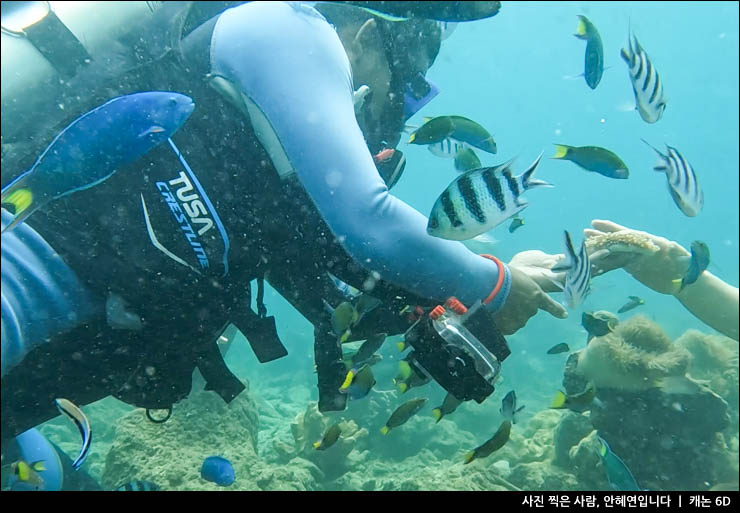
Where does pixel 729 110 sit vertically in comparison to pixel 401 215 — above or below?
below

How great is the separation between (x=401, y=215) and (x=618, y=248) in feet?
4.87

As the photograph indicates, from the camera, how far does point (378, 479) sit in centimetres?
654

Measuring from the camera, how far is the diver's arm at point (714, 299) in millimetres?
3412

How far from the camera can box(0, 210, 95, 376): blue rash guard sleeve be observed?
170cm

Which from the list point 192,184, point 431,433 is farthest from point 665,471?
point 192,184

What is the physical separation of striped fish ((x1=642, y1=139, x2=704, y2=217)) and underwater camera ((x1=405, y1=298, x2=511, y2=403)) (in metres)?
1.70

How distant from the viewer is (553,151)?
2178 centimetres

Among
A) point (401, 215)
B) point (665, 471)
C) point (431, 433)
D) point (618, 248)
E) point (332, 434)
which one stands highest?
point (401, 215)

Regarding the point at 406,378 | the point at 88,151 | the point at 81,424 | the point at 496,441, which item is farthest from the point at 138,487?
the point at 496,441

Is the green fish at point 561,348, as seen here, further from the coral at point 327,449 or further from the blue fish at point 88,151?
the blue fish at point 88,151

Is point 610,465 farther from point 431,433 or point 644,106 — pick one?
point 431,433

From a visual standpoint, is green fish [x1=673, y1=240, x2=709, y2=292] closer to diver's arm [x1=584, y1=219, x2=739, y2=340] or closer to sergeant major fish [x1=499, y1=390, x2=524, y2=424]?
diver's arm [x1=584, y1=219, x2=739, y2=340]

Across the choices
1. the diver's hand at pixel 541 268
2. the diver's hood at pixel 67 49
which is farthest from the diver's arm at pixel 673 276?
the diver's hood at pixel 67 49

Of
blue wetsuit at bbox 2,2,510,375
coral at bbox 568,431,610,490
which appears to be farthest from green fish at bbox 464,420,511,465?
coral at bbox 568,431,610,490
